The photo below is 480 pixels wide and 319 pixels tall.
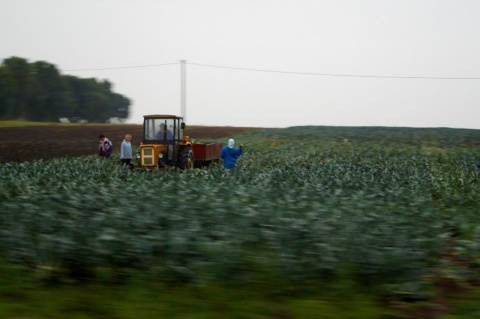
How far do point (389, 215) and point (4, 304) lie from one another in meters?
5.00

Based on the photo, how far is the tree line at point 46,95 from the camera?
75375mm

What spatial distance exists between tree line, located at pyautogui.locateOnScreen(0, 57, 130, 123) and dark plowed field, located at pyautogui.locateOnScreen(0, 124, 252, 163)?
2202cm

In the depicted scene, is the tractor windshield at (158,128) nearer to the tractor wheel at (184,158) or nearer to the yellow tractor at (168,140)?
the yellow tractor at (168,140)

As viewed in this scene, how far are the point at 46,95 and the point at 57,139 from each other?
35.6 meters

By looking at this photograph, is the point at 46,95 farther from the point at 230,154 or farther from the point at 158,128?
the point at 230,154

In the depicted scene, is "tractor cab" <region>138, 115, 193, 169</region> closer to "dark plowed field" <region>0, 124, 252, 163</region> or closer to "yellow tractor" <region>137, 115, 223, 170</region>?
"yellow tractor" <region>137, 115, 223, 170</region>

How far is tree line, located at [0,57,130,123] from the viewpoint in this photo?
7538 cm

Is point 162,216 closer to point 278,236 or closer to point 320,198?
point 278,236

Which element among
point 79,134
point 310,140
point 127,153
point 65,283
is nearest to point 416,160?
point 127,153

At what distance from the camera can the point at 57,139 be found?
149ft

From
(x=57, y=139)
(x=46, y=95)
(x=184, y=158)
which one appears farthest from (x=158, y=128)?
(x=46, y=95)

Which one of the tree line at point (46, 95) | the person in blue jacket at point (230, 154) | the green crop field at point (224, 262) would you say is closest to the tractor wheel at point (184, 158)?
the person in blue jacket at point (230, 154)

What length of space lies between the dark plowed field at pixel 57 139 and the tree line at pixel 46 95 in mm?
22016

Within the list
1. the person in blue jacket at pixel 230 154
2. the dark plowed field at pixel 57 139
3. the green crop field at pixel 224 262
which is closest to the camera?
the green crop field at pixel 224 262
